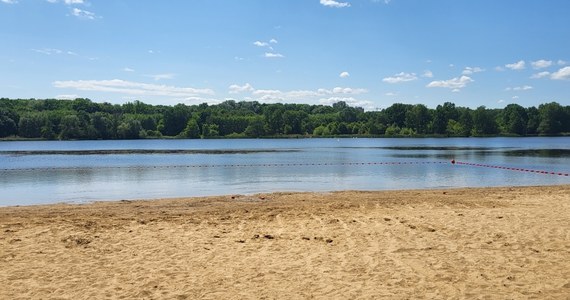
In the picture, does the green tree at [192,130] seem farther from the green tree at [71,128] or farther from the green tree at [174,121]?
the green tree at [71,128]

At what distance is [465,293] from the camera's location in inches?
278

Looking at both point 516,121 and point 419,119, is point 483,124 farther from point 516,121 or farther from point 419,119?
point 419,119

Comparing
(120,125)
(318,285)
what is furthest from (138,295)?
(120,125)

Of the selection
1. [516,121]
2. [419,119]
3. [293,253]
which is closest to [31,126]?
[419,119]

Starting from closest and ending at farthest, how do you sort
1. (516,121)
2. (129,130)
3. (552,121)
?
(129,130)
(552,121)
(516,121)

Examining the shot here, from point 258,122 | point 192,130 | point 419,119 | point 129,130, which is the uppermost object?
point 419,119

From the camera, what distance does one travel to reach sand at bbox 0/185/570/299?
7336mm

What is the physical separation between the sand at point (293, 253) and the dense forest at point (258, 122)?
433 ft

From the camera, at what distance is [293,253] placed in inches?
374

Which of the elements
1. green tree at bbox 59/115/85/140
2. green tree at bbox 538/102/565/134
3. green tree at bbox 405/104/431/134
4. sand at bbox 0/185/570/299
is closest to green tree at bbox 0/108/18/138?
green tree at bbox 59/115/85/140

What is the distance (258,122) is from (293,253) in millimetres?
160797

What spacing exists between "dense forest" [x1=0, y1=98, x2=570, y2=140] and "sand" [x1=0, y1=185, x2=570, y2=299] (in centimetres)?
13201

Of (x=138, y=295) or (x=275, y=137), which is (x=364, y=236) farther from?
(x=275, y=137)

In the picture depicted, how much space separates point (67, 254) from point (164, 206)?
7.73m
